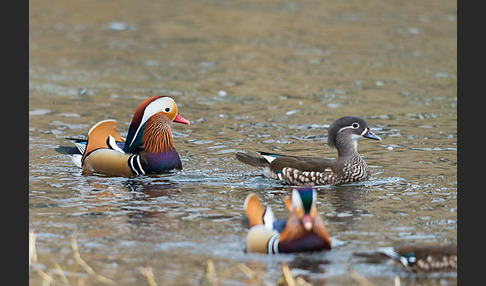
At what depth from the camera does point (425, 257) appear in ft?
22.6

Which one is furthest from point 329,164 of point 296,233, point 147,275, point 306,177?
point 147,275

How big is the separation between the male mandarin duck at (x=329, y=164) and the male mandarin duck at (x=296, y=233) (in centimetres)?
246

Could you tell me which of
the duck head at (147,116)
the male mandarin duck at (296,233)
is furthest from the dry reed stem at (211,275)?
the duck head at (147,116)

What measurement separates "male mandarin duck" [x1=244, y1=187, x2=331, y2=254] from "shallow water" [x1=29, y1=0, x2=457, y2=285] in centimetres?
11

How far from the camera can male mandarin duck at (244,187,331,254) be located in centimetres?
715

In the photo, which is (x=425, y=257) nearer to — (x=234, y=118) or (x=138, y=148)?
(x=138, y=148)

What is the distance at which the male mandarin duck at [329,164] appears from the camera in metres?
9.85

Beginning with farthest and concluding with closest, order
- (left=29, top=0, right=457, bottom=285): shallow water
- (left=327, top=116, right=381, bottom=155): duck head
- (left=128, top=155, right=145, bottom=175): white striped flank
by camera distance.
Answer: (left=128, top=155, right=145, bottom=175): white striped flank < (left=327, top=116, right=381, bottom=155): duck head < (left=29, top=0, right=457, bottom=285): shallow water

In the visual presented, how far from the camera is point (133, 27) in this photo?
69.4ft

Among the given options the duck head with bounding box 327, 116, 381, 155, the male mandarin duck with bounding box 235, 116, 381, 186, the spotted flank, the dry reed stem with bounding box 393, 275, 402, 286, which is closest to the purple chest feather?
the male mandarin duck with bounding box 235, 116, 381, 186

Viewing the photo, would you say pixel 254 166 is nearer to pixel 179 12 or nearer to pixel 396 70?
pixel 396 70

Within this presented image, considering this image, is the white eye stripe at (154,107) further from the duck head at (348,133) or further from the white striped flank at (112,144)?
the duck head at (348,133)

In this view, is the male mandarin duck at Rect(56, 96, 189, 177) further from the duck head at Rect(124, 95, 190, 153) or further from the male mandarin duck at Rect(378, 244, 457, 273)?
the male mandarin duck at Rect(378, 244, 457, 273)

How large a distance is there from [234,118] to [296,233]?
6.41 metres
